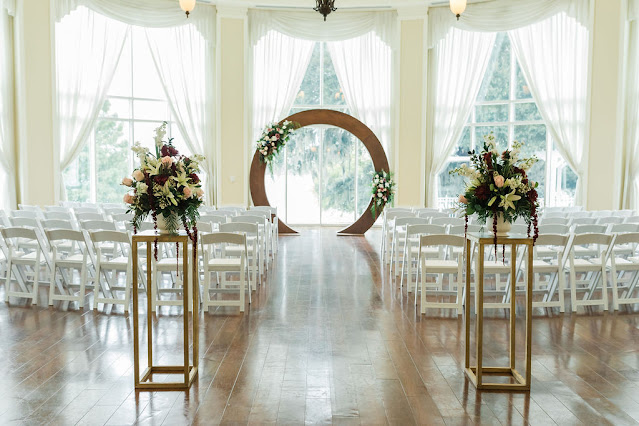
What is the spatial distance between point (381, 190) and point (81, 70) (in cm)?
704

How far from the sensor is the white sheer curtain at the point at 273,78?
1424cm

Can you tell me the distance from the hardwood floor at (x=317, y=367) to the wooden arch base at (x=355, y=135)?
21.4ft

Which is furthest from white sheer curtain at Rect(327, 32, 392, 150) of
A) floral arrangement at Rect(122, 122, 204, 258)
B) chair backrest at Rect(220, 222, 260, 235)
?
floral arrangement at Rect(122, 122, 204, 258)

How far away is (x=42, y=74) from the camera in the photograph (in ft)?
37.4

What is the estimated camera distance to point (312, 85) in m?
15.1

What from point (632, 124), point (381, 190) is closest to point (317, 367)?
point (381, 190)

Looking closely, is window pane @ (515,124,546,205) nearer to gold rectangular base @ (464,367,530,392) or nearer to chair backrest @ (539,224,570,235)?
chair backrest @ (539,224,570,235)

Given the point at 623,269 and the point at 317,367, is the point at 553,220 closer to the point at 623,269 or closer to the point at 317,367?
the point at 623,269

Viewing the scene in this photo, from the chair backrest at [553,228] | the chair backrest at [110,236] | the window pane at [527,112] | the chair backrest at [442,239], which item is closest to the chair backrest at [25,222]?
the chair backrest at [110,236]

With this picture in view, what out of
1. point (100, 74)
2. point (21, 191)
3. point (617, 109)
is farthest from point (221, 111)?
point (617, 109)

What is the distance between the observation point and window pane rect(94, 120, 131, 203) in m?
13.5

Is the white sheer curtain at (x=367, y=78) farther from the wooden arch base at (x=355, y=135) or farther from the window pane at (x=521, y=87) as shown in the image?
the window pane at (x=521, y=87)

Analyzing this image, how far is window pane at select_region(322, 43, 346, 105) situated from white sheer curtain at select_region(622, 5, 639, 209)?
666 centimetres

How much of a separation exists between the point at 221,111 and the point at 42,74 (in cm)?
408
